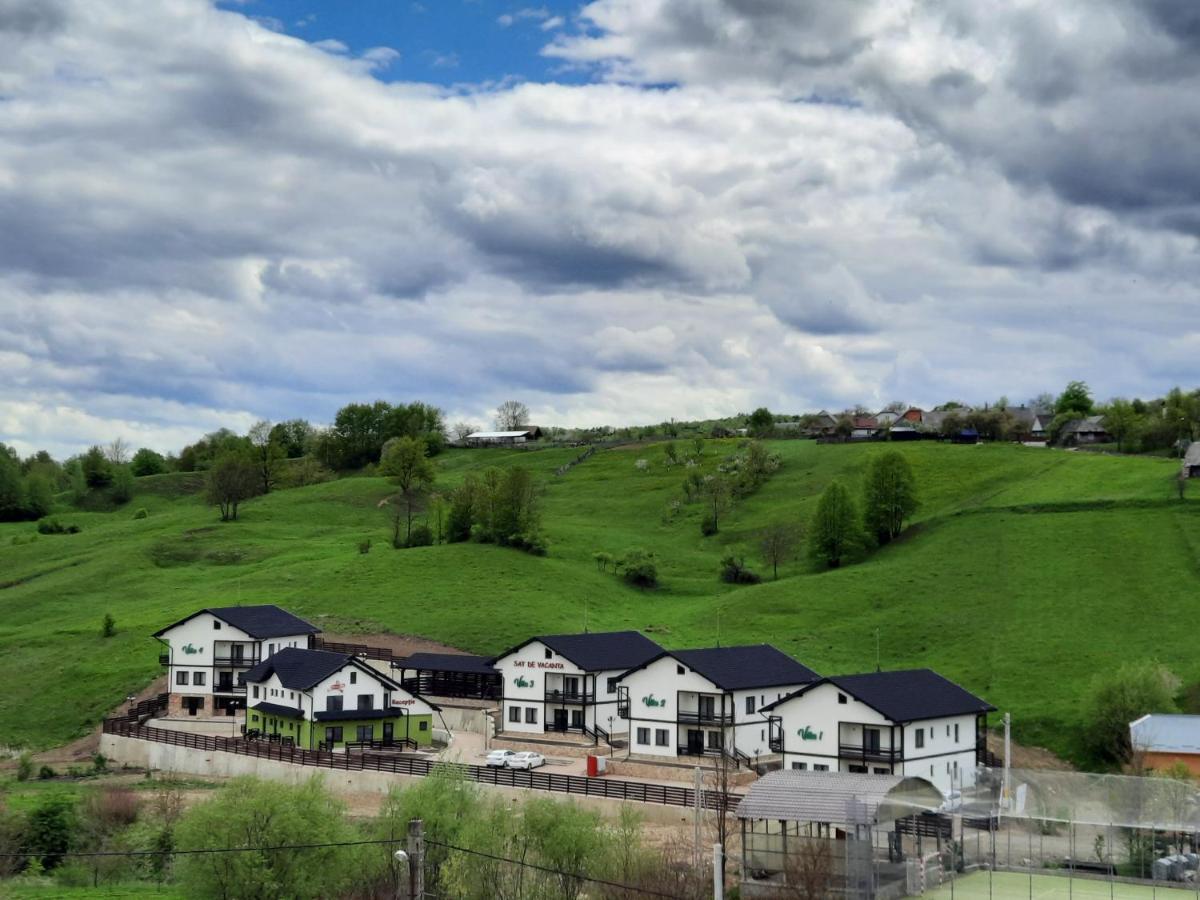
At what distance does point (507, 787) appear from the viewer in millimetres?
60000

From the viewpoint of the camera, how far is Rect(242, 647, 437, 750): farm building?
233 ft

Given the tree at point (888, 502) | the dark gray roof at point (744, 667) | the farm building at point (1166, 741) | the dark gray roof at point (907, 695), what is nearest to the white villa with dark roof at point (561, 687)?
the dark gray roof at point (744, 667)

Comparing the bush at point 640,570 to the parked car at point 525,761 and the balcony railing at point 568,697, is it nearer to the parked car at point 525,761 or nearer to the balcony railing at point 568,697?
the balcony railing at point 568,697

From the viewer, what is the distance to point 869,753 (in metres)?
60.3

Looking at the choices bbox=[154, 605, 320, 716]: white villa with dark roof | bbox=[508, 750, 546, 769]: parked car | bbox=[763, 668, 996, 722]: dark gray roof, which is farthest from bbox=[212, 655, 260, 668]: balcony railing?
bbox=[763, 668, 996, 722]: dark gray roof

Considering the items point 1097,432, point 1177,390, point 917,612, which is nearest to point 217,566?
point 917,612

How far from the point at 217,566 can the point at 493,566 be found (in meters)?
29.1

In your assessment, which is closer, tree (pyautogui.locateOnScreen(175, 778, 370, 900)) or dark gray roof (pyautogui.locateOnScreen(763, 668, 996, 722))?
tree (pyautogui.locateOnScreen(175, 778, 370, 900))

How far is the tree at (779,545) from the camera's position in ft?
374

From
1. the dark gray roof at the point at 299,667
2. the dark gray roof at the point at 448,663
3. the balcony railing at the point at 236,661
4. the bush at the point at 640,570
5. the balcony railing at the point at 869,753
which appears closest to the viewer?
the balcony railing at the point at 869,753

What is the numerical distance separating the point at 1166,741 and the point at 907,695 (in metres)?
11.7

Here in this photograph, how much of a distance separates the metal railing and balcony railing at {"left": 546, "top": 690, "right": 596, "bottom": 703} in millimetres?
9188

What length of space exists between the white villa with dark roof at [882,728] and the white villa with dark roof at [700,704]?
285 centimetres

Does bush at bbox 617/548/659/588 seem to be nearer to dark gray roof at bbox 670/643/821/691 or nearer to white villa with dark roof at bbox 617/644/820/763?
dark gray roof at bbox 670/643/821/691
